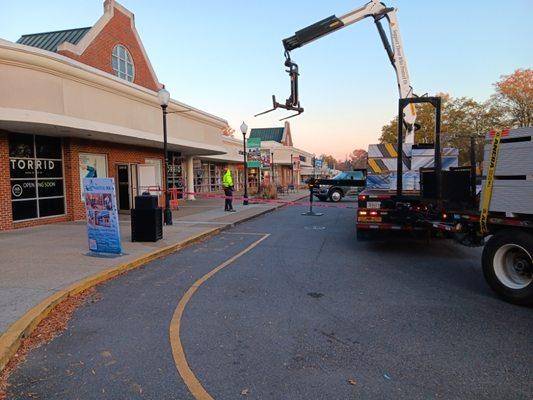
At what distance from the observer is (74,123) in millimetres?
12805

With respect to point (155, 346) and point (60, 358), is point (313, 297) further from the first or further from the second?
point (60, 358)

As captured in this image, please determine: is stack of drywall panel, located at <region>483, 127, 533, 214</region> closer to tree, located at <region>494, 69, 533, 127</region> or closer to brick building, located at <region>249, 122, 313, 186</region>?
brick building, located at <region>249, 122, 313, 186</region>

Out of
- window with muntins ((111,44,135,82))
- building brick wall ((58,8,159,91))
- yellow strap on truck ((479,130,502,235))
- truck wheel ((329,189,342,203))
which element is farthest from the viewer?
truck wheel ((329,189,342,203))

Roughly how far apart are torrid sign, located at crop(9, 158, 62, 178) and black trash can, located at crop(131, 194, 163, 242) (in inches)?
218

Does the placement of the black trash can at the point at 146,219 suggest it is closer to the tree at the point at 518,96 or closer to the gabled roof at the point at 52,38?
the gabled roof at the point at 52,38

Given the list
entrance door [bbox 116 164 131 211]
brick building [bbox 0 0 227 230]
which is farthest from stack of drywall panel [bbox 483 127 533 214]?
entrance door [bbox 116 164 131 211]

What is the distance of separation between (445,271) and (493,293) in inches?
55.8

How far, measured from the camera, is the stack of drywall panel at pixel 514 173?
529 centimetres

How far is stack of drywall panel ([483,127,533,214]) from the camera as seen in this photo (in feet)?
17.4

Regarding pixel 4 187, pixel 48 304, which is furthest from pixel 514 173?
pixel 4 187

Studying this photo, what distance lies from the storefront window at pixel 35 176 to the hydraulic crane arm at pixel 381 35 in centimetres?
890

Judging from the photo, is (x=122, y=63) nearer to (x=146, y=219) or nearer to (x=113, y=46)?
(x=113, y=46)

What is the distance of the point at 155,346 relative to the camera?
425 cm

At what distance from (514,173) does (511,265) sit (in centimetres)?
128
